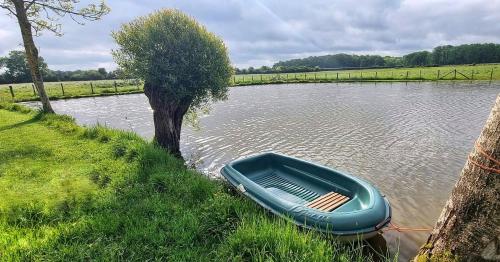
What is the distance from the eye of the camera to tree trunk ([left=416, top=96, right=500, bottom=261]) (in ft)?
11.3

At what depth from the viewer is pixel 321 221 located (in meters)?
5.20

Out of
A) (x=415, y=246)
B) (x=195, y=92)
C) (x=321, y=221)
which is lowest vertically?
(x=415, y=246)

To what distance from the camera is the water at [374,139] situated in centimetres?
821

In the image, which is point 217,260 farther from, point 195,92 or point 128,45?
point 128,45

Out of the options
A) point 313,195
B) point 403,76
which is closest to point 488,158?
point 313,195

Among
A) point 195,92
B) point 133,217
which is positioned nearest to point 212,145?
point 195,92

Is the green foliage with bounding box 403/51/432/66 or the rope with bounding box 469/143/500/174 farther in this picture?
the green foliage with bounding box 403/51/432/66

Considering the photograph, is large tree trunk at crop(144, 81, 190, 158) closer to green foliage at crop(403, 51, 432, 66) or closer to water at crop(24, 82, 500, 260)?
water at crop(24, 82, 500, 260)

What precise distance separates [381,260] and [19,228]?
6.43m

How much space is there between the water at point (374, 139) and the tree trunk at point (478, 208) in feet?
7.14

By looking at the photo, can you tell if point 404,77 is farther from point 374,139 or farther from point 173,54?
point 173,54

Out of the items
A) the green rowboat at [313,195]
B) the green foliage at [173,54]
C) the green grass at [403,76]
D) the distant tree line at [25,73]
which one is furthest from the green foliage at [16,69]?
the green rowboat at [313,195]

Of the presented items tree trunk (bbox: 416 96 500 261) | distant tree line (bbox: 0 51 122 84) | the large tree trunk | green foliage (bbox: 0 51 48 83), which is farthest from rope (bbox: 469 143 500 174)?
green foliage (bbox: 0 51 48 83)

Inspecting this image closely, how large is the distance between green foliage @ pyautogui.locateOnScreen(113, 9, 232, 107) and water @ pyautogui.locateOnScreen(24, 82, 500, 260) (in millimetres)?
3006
